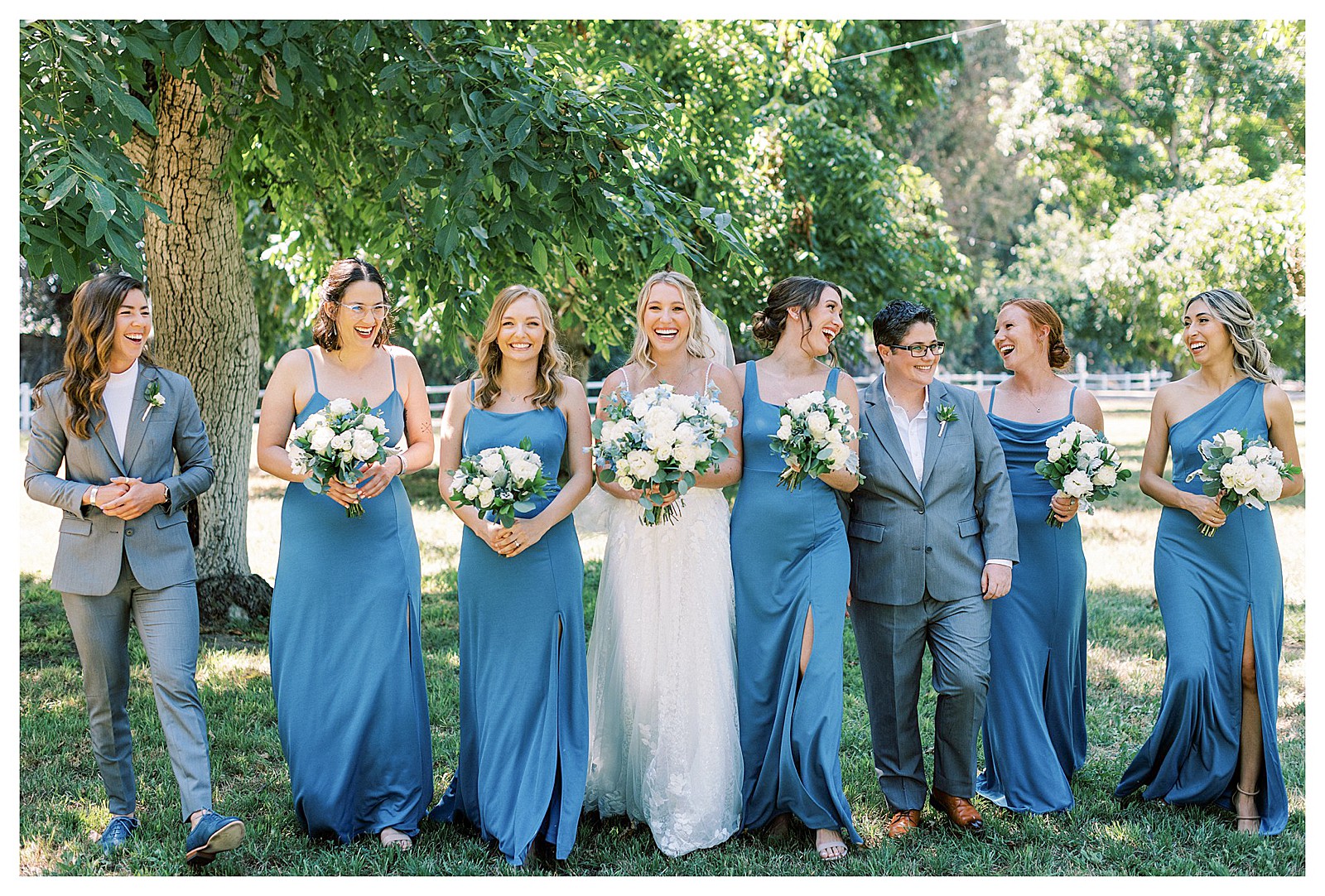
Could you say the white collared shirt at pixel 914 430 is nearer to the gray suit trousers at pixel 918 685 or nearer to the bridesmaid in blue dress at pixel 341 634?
the gray suit trousers at pixel 918 685

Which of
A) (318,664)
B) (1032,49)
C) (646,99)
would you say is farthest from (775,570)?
(1032,49)

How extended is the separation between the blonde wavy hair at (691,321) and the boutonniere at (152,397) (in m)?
2.04

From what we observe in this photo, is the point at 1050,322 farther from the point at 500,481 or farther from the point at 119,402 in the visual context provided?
the point at 119,402

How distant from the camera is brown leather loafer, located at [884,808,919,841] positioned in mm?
5059

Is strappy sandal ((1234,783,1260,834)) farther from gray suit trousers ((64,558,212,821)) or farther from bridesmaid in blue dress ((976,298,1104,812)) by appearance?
gray suit trousers ((64,558,212,821))

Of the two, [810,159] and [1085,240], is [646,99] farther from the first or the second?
[1085,240]

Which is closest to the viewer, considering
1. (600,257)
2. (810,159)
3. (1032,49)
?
(600,257)

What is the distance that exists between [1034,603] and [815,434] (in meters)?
1.68

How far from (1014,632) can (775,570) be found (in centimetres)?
134

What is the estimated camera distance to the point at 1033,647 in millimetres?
5535

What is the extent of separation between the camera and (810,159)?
48.3 ft

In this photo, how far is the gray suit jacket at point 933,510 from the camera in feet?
16.7

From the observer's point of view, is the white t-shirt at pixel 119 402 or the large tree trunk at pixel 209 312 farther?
the large tree trunk at pixel 209 312

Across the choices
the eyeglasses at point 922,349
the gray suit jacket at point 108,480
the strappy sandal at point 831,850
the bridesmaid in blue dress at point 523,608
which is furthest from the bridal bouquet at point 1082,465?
the gray suit jacket at point 108,480
